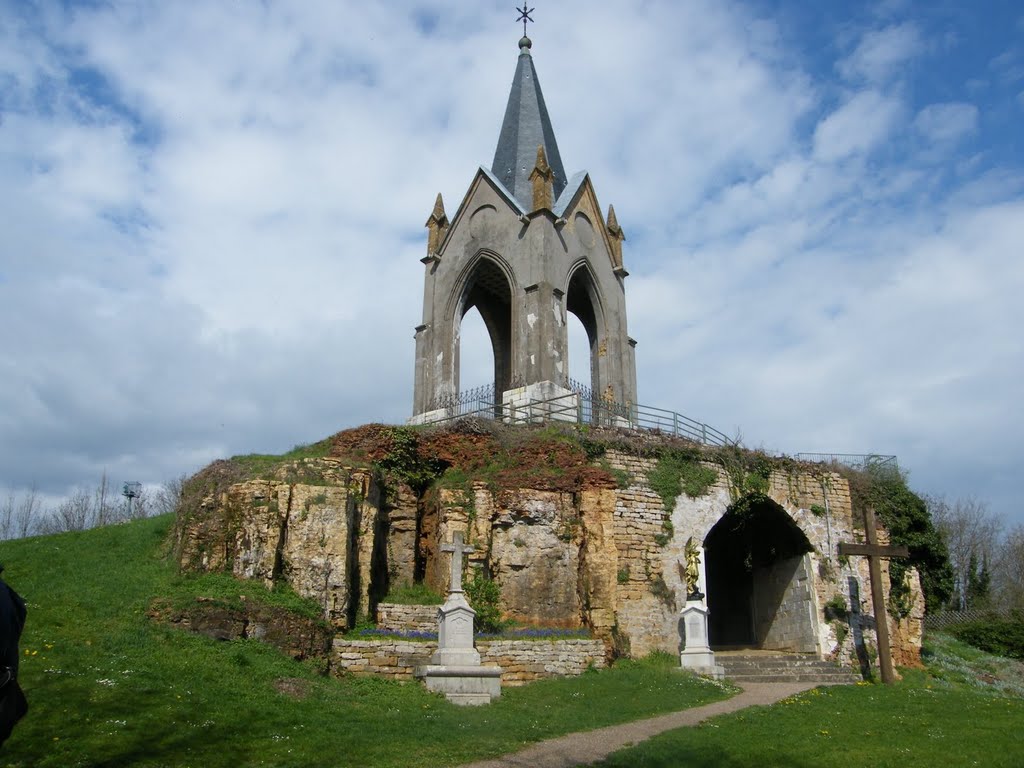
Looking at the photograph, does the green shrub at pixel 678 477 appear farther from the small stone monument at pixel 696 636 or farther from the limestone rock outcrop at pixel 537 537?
the small stone monument at pixel 696 636

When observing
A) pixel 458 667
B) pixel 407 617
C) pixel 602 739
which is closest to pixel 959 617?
pixel 407 617

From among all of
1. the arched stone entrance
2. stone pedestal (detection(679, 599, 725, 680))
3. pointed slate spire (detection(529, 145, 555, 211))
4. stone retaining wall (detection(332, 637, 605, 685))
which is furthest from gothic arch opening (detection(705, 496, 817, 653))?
pointed slate spire (detection(529, 145, 555, 211))

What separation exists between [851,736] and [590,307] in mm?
17819

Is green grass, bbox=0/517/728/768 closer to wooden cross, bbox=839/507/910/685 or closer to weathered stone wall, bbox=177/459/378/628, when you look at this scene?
weathered stone wall, bbox=177/459/378/628

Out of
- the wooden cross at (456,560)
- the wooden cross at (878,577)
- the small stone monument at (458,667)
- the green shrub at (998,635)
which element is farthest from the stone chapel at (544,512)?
the green shrub at (998,635)

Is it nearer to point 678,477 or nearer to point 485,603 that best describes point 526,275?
point 678,477

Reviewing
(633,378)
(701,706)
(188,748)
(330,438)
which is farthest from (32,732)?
(633,378)

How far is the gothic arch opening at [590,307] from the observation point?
2573 centimetres

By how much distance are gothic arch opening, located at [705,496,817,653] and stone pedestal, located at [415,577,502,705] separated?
8.78 m

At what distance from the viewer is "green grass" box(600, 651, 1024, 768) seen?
9.23m

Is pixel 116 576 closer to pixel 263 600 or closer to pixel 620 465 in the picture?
pixel 263 600

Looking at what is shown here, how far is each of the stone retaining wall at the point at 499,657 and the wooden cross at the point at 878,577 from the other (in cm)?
674

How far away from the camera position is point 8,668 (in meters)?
4.86

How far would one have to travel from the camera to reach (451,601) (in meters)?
14.2
